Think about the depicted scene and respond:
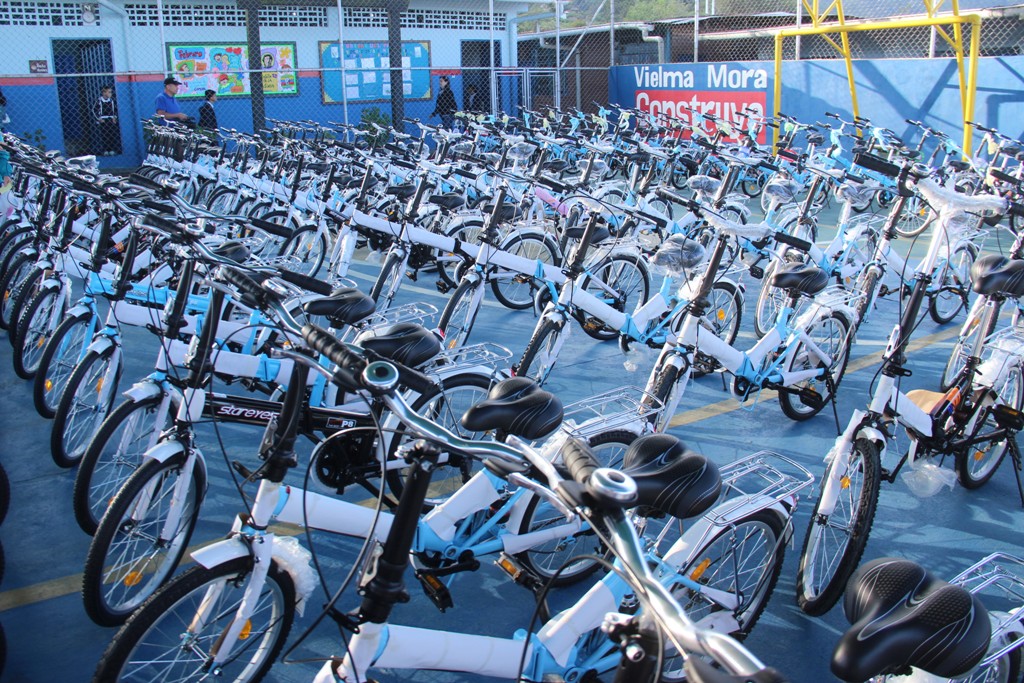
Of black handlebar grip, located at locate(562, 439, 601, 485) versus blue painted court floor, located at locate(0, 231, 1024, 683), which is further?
blue painted court floor, located at locate(0, 231, 1024, 683)

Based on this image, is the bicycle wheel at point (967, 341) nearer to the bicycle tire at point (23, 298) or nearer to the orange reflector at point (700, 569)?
the orange reflector at point (700, 569)

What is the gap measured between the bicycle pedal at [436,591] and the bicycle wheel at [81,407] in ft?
6.39

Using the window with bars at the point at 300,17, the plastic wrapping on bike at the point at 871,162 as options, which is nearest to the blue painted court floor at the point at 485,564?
the plastic wrapping on bike at the point at 871,162

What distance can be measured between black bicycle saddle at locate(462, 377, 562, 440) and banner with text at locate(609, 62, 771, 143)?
10893 millimetres

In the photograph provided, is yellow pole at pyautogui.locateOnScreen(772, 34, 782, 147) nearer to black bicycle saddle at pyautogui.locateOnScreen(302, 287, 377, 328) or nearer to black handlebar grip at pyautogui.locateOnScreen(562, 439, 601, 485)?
black bicycle saddle at pyautogui.locateOnScreen(302, 287, 377, 328)

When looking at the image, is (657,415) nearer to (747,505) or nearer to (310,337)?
(747,505)

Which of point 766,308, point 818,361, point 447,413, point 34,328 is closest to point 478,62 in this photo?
point 766,308

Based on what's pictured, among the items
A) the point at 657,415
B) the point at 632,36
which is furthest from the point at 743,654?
the point at 632,36

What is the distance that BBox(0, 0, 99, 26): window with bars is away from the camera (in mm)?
13203

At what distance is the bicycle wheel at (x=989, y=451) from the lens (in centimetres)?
384

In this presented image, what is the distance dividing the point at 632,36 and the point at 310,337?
17470 mm

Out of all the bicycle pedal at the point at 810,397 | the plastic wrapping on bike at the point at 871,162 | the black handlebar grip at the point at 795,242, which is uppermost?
the plastic wrapping on bike at the point at 871,162

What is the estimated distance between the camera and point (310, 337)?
1.84m

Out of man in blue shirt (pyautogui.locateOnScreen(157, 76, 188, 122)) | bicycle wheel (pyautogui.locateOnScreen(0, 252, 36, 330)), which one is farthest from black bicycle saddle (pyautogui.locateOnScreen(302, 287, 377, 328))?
man in blue shirt (pyautogui.locateOnScreen(157, 76, 188, 122))
